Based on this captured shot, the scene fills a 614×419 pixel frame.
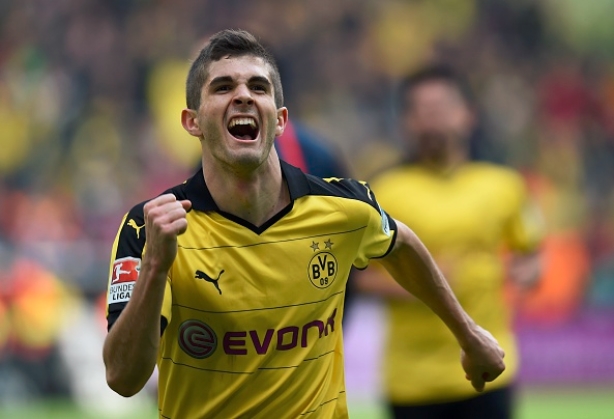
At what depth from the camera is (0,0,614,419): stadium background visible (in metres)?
12.1

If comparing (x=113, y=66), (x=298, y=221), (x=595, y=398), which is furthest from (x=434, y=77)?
(x=113, y=66)

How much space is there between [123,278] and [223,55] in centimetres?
85

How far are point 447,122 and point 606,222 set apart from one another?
Result: 344 inches

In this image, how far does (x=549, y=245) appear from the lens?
46.4ft

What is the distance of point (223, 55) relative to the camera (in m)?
4.10

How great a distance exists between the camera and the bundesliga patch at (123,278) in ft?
12.6

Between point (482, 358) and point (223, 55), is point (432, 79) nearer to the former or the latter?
point (482, 358)

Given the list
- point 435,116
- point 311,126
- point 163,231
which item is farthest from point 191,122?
point 311,126

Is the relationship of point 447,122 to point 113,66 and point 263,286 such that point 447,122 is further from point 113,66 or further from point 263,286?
point 113,66

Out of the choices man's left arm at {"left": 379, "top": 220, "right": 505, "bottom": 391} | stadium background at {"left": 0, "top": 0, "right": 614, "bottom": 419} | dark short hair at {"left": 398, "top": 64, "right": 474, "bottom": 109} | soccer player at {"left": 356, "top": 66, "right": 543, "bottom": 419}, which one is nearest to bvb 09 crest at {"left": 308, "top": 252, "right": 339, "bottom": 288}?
man's left arm at {"left": 379, "top": 220, "right": 505, "bottom": 391}

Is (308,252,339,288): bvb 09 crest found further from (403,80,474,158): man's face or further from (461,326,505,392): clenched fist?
(403,80,474,158): man's face

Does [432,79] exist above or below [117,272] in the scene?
above

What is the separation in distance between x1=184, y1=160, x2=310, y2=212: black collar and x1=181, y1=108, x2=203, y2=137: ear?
164 millimetres

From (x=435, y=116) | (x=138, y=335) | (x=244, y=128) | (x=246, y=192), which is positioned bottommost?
(x=138, y=335)
